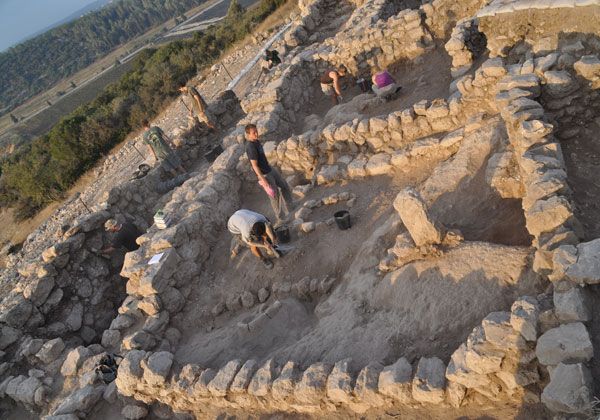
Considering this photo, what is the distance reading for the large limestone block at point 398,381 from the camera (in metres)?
4.30

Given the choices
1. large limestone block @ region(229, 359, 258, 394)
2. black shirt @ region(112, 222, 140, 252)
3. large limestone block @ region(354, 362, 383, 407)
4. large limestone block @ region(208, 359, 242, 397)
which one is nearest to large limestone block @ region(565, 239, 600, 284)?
large limestone block @ region(354, 362, 383, 407)

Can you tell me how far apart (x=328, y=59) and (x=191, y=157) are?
5921 mm

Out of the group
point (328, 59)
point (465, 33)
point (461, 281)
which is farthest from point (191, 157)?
point (461, 281)

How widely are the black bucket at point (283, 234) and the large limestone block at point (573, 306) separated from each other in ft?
17.6

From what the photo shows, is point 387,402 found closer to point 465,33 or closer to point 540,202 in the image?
point 540,202

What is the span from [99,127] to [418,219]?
2569 centimetres

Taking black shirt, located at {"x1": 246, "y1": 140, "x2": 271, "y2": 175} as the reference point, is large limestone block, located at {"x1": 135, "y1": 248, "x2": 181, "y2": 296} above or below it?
below

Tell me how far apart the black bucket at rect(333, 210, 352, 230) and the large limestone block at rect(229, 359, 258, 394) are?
10.4 ft

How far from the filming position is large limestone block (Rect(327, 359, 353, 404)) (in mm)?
4668

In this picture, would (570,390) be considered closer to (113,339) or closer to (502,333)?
(502,333)

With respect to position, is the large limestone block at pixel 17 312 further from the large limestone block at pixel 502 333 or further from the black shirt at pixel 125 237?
the large limestone block at pixel 502 333

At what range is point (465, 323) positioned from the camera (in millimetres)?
4797

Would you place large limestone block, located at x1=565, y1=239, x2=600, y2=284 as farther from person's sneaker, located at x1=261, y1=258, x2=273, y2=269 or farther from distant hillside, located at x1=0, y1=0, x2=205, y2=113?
distant hillside, located at x1=0, y1=0, x2=205, y2=113

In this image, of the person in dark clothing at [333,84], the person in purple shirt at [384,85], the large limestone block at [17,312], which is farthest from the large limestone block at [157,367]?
the person in dark clothing at [333,84]
